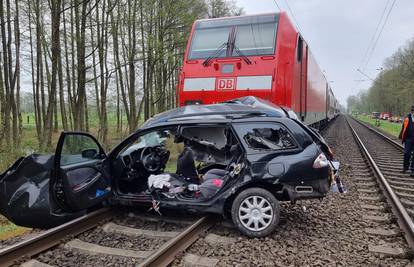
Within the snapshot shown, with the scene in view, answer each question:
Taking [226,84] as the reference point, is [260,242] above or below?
below

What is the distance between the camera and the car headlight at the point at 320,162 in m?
5.13

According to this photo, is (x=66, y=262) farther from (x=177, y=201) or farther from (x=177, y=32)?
(x=177, y=32)

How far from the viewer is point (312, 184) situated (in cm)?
510

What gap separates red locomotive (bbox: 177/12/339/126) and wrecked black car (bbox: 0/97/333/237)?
9.86 feet

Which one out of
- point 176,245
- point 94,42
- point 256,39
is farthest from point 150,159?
point 94,42

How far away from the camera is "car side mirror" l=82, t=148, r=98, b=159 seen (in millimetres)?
5622

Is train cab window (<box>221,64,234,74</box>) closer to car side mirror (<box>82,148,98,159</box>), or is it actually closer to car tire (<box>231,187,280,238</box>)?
car side mirror (<box>82,148,98,159</box>)

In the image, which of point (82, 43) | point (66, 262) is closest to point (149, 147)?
point (66, 262)

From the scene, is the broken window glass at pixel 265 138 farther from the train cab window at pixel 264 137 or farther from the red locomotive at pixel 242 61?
the red locomotive at pixel 242 61

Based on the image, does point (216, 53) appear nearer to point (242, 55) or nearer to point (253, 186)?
point (242, 55)

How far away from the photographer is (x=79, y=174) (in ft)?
17.3

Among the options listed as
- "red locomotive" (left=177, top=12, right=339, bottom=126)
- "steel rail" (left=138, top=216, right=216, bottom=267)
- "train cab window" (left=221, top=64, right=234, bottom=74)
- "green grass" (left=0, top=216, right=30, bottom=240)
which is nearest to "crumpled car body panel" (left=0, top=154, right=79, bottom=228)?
"green grass" (left=0, top=216, right=30, bottom=240)

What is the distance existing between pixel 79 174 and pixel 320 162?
10.6 feet

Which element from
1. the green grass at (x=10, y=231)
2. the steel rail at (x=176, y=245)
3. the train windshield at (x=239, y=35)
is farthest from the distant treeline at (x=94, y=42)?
the steel rail at (x=176, y=245)
